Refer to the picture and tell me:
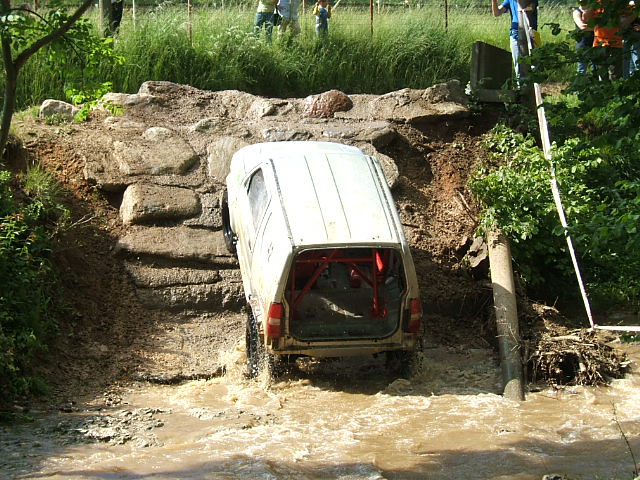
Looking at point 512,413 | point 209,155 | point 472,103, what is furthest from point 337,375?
point 472,103

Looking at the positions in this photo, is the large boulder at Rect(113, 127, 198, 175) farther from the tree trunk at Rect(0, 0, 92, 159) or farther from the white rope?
the tree trunk at Rect(0, 0, 92, 159)

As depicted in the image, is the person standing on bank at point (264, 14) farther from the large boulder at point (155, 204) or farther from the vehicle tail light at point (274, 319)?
the vehicle tail light at point (274, 319)

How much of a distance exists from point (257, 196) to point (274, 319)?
1581 millimetres

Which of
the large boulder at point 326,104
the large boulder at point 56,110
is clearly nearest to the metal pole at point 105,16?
the large boulder at point 56,110

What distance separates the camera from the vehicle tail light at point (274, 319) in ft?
29.5

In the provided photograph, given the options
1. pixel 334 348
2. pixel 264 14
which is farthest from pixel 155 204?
pixel 264 14

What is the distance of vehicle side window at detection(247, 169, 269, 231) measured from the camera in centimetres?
974

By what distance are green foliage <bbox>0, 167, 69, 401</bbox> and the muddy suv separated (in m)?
2.15

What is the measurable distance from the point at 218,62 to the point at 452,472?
9712 millimetres

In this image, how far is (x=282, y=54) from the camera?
1594 cm

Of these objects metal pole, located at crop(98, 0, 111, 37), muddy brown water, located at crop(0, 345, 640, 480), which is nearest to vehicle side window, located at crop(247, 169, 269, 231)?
muddy brown water, located at crop(0, 345, 640, 480)

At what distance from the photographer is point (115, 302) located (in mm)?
11094

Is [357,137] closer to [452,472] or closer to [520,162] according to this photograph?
[520,162]

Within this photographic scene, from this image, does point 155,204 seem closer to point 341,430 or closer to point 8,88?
point 341,430
